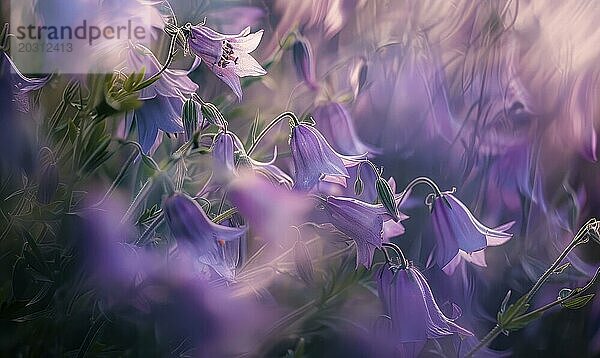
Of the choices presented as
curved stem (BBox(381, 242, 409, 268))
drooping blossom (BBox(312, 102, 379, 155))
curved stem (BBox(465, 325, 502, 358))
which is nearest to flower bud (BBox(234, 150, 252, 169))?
drooping blossom (BBox(312, 102, 379, 155))

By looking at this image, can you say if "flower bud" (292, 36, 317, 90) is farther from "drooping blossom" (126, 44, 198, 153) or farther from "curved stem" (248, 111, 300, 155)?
"drooping blossom" (126, 44, 198, 153)

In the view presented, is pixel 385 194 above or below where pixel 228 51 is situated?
below

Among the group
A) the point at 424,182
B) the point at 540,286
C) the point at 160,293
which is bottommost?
the point at 160,293

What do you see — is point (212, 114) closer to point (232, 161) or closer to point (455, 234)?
point (232, 161)

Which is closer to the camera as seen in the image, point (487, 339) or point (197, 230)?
point (197, 230)

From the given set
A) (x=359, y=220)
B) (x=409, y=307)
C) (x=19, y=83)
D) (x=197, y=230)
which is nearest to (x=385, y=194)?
(x=359, y=220)

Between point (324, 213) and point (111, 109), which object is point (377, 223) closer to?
point (324, 213)
